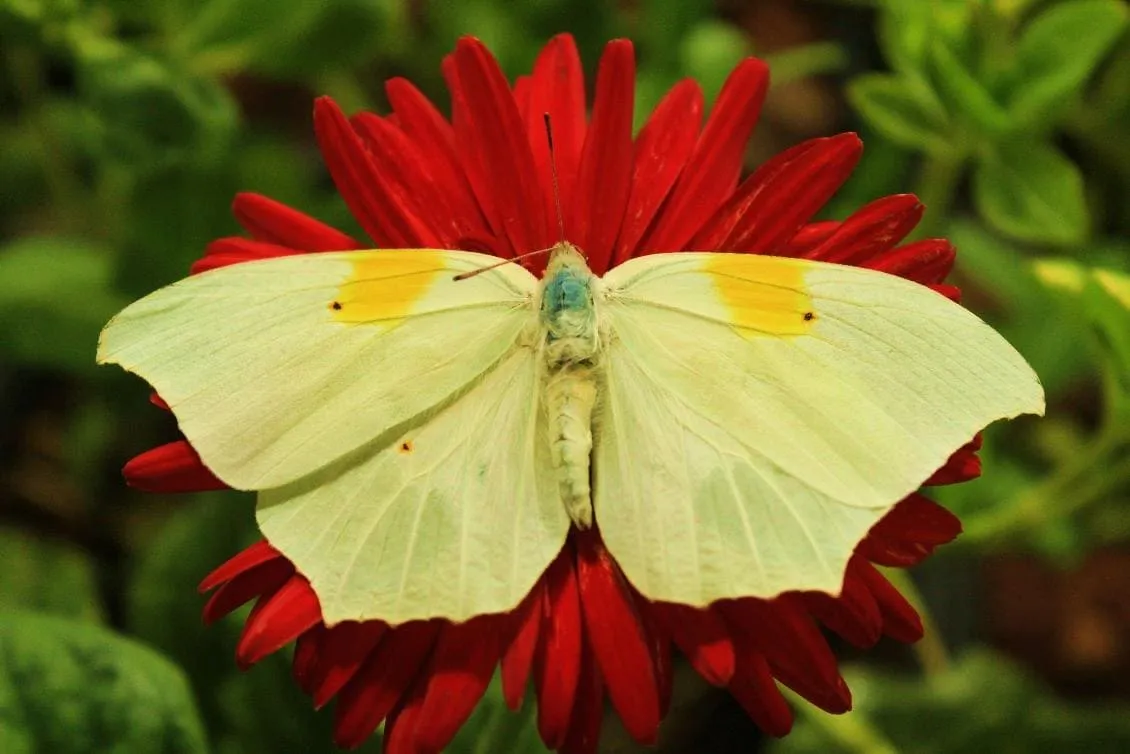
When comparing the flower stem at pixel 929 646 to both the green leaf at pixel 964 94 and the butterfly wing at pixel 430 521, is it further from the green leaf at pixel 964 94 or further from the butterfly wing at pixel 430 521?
the butterfly wing at pixel 430 521

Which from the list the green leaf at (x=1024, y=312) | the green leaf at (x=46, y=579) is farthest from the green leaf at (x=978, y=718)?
the green leaf at (x=46, y=579)

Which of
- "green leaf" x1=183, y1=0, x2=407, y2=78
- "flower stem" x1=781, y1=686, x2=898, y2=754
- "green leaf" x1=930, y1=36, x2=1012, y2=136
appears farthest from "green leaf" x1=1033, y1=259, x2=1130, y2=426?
"green leaf" x1=183, y1=0, x2=407, y2=78

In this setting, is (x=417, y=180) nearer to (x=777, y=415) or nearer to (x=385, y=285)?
(x=385, y=285)

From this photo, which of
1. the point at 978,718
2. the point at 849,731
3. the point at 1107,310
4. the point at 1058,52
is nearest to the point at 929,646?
the point at 978,718

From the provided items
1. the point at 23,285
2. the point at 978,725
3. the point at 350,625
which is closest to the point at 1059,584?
the point at 978,725

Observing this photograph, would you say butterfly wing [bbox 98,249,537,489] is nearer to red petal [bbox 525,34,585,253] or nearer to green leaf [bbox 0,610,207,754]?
red petal [bbox 525,34,585,253]

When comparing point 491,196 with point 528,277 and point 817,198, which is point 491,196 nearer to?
point 528,277
